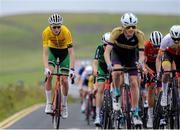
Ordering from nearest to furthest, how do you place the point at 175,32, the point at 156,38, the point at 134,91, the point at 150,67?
Answer: the point at 134,91 → the point at 175,32 → the point at 156,38 → the point at 150,67

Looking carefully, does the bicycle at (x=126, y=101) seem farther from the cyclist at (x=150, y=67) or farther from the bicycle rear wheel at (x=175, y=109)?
the cyclist at (x=150, y=67)

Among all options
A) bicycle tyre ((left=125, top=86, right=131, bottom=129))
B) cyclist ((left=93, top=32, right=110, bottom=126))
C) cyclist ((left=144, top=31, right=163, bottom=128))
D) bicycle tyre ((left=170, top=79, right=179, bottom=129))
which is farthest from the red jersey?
bicycle tyre ((left=125, top=86, right=131, bottom=129))

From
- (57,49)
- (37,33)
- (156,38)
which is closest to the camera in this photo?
(57,49)

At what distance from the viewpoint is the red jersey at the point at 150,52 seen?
15578 millimetres

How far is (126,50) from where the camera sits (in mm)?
13164

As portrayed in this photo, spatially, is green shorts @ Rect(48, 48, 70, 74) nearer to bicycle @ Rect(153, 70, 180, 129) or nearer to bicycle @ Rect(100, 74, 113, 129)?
bicycle @ Rect(100, 74, 113, 129)

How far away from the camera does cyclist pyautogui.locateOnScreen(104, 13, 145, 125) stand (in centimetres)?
1260

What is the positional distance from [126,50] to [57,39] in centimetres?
188

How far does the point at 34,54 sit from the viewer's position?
307 feet

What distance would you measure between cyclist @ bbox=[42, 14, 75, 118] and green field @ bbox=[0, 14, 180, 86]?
2351 inches

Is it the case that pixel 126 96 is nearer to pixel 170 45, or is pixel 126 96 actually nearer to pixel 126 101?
pixel 126 101

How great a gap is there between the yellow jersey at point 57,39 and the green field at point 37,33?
196 ft

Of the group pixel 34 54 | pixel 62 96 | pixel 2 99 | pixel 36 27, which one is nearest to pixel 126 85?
pixel 62 96

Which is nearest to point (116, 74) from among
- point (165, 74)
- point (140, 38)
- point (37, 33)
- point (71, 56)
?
point (140, 38)
